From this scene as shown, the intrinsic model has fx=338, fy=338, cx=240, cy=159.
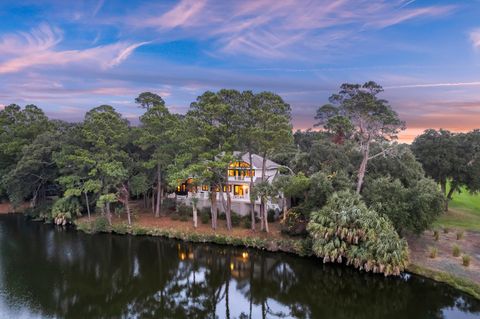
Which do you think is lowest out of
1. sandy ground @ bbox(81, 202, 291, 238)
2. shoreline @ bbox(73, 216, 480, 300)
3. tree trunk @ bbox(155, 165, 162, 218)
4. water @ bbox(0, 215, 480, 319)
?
water @ bbox(0, 215, 480, 319)

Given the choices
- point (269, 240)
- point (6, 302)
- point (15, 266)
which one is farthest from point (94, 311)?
point (269, 240)

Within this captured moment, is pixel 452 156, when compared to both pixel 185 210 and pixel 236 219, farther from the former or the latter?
pixel 185 210

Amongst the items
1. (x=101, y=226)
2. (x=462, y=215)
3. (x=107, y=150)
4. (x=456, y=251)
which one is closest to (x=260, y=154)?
(x=107, y=150)

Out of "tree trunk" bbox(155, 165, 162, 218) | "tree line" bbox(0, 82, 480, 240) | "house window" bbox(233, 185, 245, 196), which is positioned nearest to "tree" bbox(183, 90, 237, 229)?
"tree line" bbox(0, 82, 480, 240)

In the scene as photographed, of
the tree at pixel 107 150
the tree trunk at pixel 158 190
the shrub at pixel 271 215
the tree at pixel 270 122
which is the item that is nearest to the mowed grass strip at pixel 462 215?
the shrub at pixel 271 215

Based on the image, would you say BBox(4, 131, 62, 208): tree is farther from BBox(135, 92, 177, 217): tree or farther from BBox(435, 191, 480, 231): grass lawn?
BBox(435, 191, 480, 231): grass lawn

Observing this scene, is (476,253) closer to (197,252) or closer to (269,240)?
(269,240)
